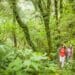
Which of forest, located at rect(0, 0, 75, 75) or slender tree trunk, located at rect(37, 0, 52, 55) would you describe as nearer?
forest, located at rect(0, 0, 75, 75)

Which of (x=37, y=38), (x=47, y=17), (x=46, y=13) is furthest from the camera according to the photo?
(x=37, y=38)

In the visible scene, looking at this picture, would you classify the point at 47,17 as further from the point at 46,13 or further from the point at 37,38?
the point at 37,38

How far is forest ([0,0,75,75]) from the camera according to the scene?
6.64m

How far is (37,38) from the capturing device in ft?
65.8

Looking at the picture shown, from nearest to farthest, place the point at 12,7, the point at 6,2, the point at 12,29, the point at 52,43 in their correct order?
the point at 12,7
the point at 6,2
the point at 12,29
the point at 52,43

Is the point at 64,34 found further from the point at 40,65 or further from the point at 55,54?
the point at 40,65

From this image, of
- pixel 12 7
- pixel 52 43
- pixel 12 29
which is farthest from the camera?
pixel 52 43

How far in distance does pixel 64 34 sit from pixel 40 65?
9.01m

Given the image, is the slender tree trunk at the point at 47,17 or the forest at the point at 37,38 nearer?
the forest at the point at 37,38

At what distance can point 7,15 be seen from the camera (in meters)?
16.2

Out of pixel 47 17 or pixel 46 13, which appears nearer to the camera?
pixel 47 17

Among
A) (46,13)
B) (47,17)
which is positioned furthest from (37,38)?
(47,17)

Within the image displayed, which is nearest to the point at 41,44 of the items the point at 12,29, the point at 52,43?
the point at 52,43

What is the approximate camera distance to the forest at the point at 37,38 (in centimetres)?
664
